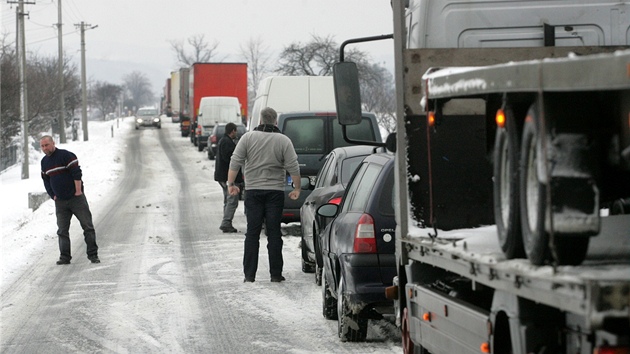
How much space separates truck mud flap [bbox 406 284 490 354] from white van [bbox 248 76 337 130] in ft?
49.8

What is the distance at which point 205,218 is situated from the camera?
68.9ft

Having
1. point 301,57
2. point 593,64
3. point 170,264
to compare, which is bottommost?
point 170,264

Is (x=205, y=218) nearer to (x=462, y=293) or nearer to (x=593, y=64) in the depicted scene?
(x=462, y=293)

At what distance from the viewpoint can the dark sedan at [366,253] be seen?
8.30m

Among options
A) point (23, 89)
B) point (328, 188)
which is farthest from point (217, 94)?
point (328, 188)

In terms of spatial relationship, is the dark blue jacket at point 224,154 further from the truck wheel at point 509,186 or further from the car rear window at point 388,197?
the truck wheel at point 509,186

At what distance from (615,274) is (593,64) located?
714 mm

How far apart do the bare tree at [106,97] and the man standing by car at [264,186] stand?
157036mm

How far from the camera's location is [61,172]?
14.4m

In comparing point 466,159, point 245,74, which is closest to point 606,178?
point 466,159

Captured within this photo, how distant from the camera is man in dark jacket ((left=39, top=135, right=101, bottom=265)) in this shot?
1434 centimetres

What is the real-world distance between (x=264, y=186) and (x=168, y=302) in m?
2.12

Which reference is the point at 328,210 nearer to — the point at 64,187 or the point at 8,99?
the point at 64,187

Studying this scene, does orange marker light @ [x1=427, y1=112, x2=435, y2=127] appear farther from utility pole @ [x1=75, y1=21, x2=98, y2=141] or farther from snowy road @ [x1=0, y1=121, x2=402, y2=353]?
utility pole @ [x1=75, y1=21, x2=98, y2=141]
